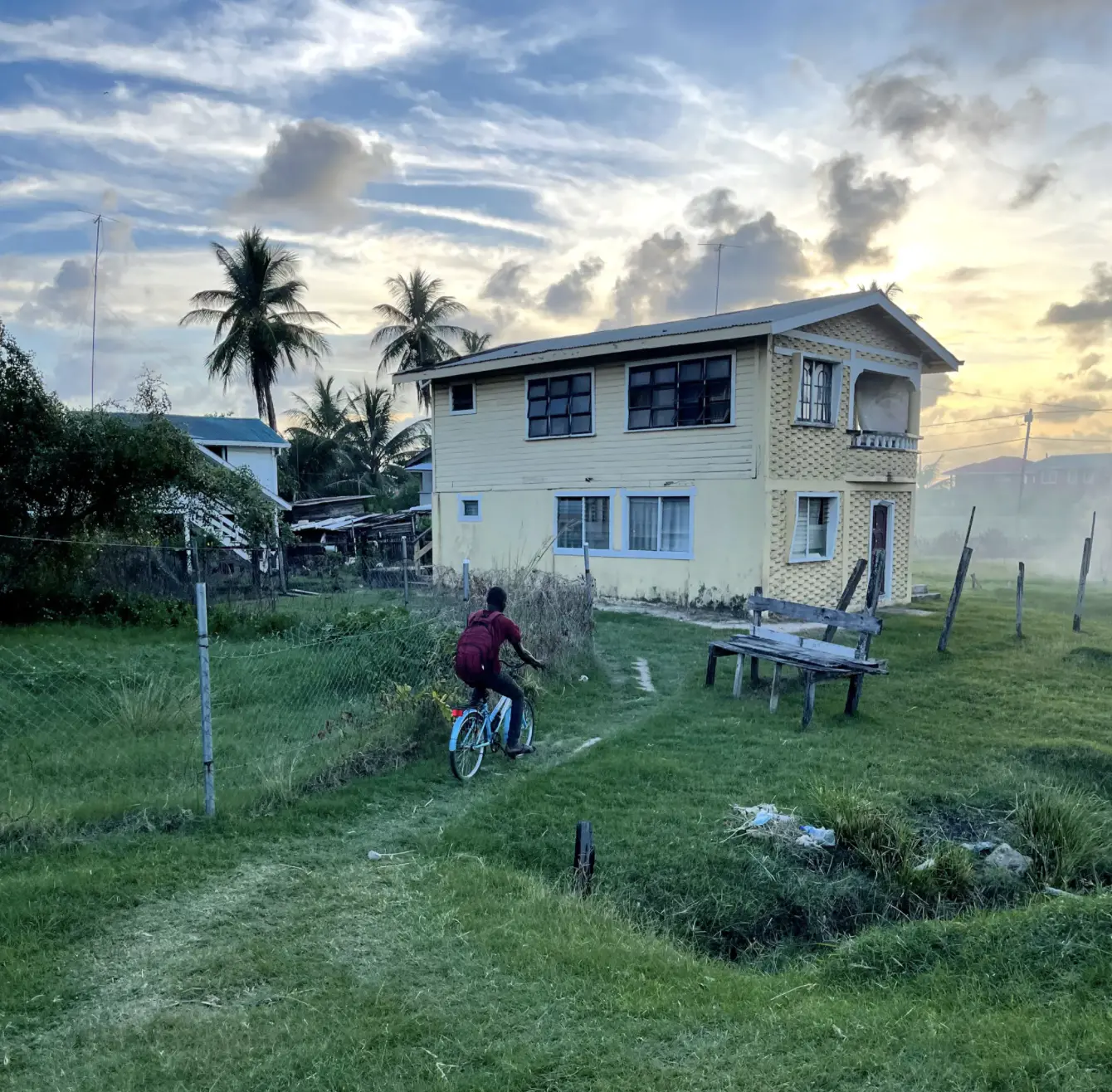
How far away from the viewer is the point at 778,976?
437 cm

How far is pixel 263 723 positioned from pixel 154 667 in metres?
3.29

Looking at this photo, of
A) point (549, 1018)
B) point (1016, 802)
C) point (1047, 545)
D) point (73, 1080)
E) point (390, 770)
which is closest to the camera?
point (73, 1080)

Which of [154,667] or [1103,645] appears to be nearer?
[154,667]

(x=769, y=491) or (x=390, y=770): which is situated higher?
(x=769, y=491)

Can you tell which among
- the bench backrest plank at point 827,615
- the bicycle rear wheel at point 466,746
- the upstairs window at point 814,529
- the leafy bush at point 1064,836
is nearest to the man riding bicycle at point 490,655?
the bicycle rear wheel at point 466,746

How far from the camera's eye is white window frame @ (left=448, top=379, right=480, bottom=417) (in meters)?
21.4

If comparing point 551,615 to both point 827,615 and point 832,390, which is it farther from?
point 832,390

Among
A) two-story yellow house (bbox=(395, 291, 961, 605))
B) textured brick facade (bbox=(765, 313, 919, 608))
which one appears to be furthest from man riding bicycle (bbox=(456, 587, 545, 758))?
textured brick facade (bbox=(765, 313, 919, 608))

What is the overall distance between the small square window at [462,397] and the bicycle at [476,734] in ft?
47.8

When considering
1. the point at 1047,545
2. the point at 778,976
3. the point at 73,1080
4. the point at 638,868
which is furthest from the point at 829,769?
the point at 1047,545

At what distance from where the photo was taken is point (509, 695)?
751 centimetres

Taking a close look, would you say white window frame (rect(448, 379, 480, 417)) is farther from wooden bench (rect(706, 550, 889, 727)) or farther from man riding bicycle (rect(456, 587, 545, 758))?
man riding bicycle (rect(456, 587, 545, 758))

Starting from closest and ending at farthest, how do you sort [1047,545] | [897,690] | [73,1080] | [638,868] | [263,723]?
[73,1080]
[638,868]
[263,723]
[897,690]
[1047,545]

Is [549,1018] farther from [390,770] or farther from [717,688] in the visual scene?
[717,688]
